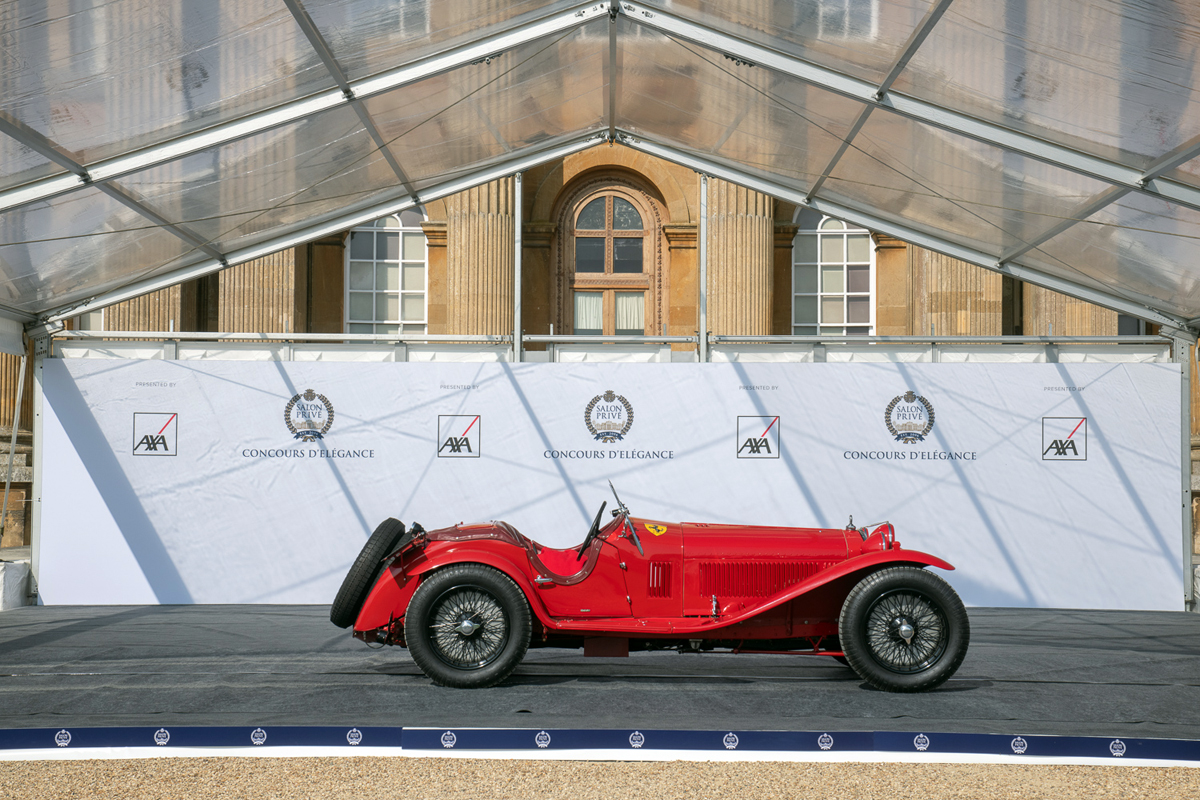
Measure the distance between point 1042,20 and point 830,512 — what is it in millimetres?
4847

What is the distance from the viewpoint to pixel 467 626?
16.2 feet

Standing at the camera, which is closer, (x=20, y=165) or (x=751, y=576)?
(x=751, y=576)

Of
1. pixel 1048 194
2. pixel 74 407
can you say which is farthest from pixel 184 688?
pixel 1048 194

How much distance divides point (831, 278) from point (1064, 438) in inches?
268

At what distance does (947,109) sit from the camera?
603cm

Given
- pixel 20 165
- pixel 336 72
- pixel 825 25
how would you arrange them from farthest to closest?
pixel 336 72 → pixel 20 165 → pixel 825 25

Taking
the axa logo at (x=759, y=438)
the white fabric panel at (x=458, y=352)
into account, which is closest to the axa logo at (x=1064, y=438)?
the axa logo at (x=759, y=438)

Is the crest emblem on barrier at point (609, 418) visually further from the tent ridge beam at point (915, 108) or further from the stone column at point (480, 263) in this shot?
the stone column at point (480, 263)

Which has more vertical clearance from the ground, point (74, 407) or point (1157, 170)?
point (1157, 170)

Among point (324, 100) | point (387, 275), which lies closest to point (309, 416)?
point (324, 100)

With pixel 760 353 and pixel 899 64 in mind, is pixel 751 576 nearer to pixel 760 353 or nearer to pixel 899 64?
pixel 899 64

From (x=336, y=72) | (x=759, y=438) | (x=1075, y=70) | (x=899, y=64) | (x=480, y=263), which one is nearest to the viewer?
(x=1075, y=70)

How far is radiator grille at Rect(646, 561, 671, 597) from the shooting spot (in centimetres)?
516

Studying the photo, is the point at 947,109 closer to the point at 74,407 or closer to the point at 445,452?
the point at 445,452
